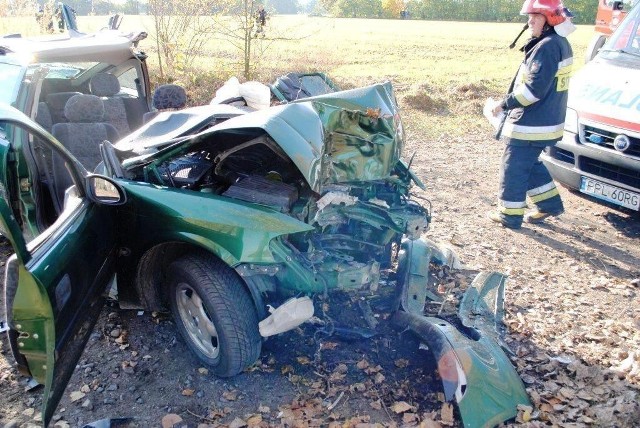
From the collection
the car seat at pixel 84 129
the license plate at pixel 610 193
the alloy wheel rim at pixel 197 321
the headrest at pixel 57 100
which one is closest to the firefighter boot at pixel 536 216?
the license plate at pixel 610 193

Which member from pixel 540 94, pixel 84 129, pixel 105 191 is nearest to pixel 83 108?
pixel 84 129

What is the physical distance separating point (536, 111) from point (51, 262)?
4.44 metres

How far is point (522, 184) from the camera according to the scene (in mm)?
5383

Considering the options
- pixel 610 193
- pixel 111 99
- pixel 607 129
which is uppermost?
pixel 111 99

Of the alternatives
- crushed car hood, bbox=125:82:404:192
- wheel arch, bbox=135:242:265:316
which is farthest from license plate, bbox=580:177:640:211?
wheel arch, bbox=135:242:265:316

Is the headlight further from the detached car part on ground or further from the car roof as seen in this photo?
the car roof

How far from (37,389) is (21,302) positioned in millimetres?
1107

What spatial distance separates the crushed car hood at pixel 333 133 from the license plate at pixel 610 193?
2562mm

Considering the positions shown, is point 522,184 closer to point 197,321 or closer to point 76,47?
point 197,321

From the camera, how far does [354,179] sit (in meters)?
3.46

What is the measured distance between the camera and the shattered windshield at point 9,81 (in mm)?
3916

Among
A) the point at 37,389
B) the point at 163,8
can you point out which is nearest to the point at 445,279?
the point at 37,389

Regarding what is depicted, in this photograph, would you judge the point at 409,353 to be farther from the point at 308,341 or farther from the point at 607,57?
the point at 607,57

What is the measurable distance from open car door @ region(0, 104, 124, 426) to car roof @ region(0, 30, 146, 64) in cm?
120
